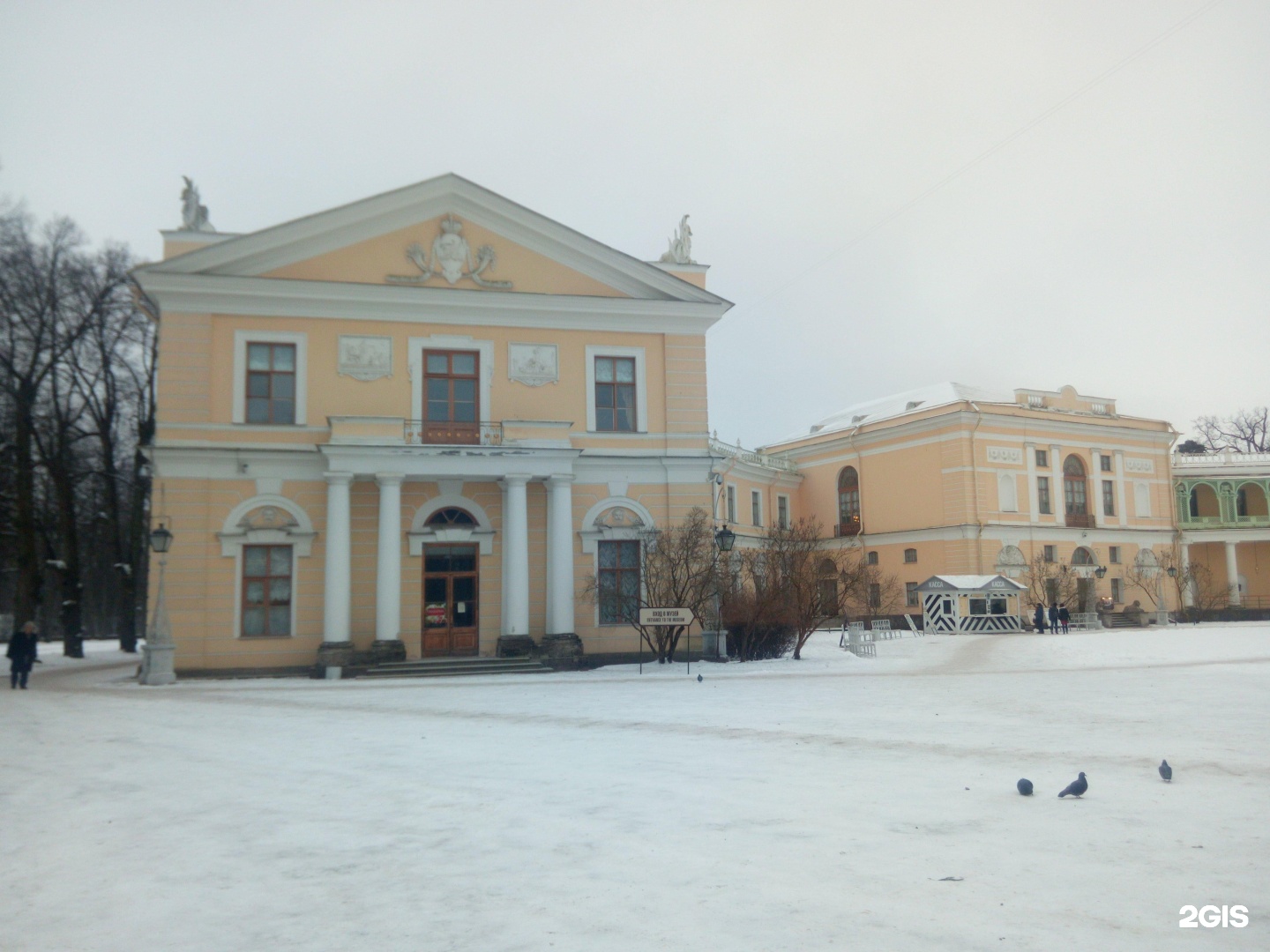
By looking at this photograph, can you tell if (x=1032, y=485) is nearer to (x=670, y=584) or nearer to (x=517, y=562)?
(x=670, y=584)

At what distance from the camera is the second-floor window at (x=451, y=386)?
81.1 feet

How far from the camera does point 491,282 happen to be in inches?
988

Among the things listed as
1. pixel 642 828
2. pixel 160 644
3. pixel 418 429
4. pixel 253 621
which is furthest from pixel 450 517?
pixel 642 828

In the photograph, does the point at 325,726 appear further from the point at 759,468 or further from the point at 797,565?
the point at 759,468

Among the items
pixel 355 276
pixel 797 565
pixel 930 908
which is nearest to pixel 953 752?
pixel 930 908

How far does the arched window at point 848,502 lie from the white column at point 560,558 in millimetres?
29636

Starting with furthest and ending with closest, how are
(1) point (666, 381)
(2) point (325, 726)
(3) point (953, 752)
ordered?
1. (1) point (666, 381)
2. (2) point (325, 726)
3. (3) point (953, 752)

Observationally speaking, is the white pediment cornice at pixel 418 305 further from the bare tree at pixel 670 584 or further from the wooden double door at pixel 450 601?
the wooden double door at pixel 450 601

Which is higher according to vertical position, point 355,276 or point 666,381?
point 355,276

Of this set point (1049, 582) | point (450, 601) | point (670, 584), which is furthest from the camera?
point (1049, 582)

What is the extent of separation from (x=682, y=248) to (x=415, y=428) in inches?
352

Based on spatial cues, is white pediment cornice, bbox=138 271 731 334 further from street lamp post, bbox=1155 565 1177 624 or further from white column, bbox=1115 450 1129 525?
white column, bbox=1115 450 1129 525

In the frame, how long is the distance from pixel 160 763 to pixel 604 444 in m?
16.2

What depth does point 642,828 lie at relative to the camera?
7.07 m
